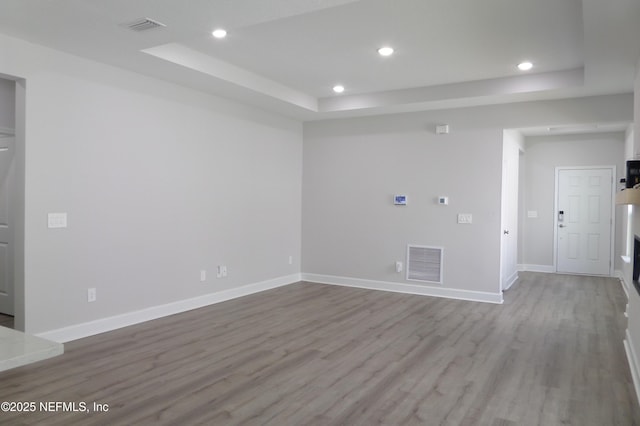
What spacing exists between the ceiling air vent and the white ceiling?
6cm

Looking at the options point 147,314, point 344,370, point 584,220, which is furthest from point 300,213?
point 584,220

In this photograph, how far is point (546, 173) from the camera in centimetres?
873

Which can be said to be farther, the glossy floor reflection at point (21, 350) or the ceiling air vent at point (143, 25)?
the ceiling air vent at point (143, 25)

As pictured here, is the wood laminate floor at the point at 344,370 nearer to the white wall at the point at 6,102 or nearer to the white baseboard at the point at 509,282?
the white baseboard at the point at 509,282

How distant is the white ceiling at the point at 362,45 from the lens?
3176mm

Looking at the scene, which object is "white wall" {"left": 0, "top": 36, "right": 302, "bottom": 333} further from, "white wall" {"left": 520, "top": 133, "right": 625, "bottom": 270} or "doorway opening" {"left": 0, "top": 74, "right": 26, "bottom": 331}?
"white wall" {"left": 520, "top": 133, "right": 625, "bottom": 270}

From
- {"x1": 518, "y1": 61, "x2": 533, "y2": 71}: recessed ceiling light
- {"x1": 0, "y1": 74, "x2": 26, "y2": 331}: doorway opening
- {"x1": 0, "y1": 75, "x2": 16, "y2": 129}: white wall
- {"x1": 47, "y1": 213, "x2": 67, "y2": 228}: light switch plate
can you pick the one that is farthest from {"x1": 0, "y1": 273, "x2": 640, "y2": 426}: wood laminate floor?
{"x1": 518, "y1": 61, "x2": 533, "y2": 71}: recessed ceiling light

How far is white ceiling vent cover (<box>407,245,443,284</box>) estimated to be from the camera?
6359mm

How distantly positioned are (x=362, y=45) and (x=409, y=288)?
3.65 m

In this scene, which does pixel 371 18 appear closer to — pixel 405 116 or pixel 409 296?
pixel 405 116

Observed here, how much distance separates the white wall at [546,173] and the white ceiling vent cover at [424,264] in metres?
3.51

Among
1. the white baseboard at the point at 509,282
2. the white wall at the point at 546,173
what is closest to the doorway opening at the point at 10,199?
the white baseboard at the point at 509,282

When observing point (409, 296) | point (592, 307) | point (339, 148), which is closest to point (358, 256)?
point (409, 296)

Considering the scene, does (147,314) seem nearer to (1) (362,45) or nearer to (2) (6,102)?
(2) (6,102)
